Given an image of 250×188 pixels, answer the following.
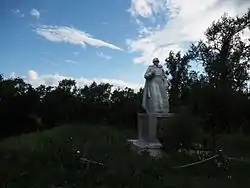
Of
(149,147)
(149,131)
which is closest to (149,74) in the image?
(149,131)

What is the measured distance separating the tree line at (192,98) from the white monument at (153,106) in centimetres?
81

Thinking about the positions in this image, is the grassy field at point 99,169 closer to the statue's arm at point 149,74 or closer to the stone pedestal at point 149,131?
the stone pedestal at point 149,131

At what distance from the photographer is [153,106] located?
49.0ft

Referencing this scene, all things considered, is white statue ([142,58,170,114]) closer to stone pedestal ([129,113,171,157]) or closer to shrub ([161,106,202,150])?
stone pedestal ([129,113,171,157])

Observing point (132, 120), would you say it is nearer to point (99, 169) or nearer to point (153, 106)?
point (153, 106)

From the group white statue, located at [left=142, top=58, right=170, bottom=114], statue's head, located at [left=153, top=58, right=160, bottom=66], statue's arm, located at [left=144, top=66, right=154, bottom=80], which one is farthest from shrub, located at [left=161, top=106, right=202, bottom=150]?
statue's head, located at [left=153, top=58, right=160, bottom=66]

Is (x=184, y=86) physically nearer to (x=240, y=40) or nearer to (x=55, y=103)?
(x=240, y=40)

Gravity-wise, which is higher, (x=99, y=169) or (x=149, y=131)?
(x=149, y=131)

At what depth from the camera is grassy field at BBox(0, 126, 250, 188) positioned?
26.4 feet

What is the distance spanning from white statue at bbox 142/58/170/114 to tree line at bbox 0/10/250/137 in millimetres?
710

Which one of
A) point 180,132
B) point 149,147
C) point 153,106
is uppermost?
point 153,106

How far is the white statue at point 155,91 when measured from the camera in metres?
15.0

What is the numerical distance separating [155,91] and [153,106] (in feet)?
1.89

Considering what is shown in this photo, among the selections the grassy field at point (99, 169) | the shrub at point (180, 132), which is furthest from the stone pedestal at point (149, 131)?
the grassy field at point (99, 169)
